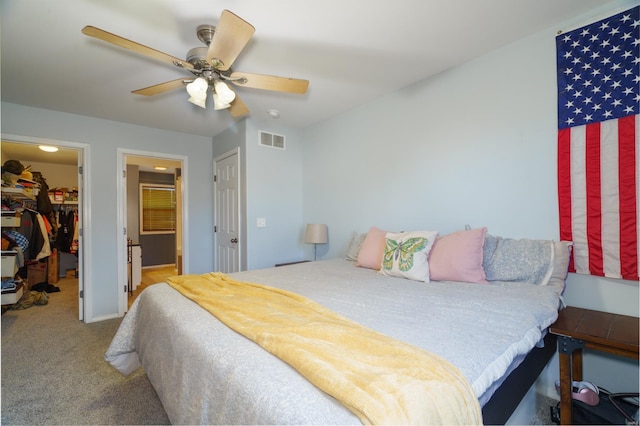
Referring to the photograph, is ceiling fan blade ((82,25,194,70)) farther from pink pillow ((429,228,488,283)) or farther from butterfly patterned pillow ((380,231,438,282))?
pink pillow ((429,228,488,283))

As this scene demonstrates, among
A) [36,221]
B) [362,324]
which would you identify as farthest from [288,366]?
[36,221]

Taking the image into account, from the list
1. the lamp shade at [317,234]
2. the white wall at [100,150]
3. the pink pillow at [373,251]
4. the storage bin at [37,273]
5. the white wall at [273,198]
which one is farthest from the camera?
the storage bin at [37,273]

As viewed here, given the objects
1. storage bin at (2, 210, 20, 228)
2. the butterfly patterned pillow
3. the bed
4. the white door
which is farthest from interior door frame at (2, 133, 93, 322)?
the butterfly patterned pillow

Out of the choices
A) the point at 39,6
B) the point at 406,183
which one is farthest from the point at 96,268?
the point at 406,183

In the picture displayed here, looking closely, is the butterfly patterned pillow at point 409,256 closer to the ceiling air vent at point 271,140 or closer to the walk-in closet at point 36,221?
the ceiling air vent at point 271,140

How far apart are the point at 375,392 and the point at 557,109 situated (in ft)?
7.11

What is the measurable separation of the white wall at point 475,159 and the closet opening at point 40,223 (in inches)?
133

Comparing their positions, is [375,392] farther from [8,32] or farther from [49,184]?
[49,184]

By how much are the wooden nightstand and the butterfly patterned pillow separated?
74 cm

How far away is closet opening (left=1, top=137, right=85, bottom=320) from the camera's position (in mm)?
3344

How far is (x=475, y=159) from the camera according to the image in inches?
86.6

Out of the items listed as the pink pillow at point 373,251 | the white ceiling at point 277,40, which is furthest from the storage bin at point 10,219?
the pink pillow at point 373,251

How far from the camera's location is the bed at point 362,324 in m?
0.76

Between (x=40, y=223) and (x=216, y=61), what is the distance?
4.82 metres
